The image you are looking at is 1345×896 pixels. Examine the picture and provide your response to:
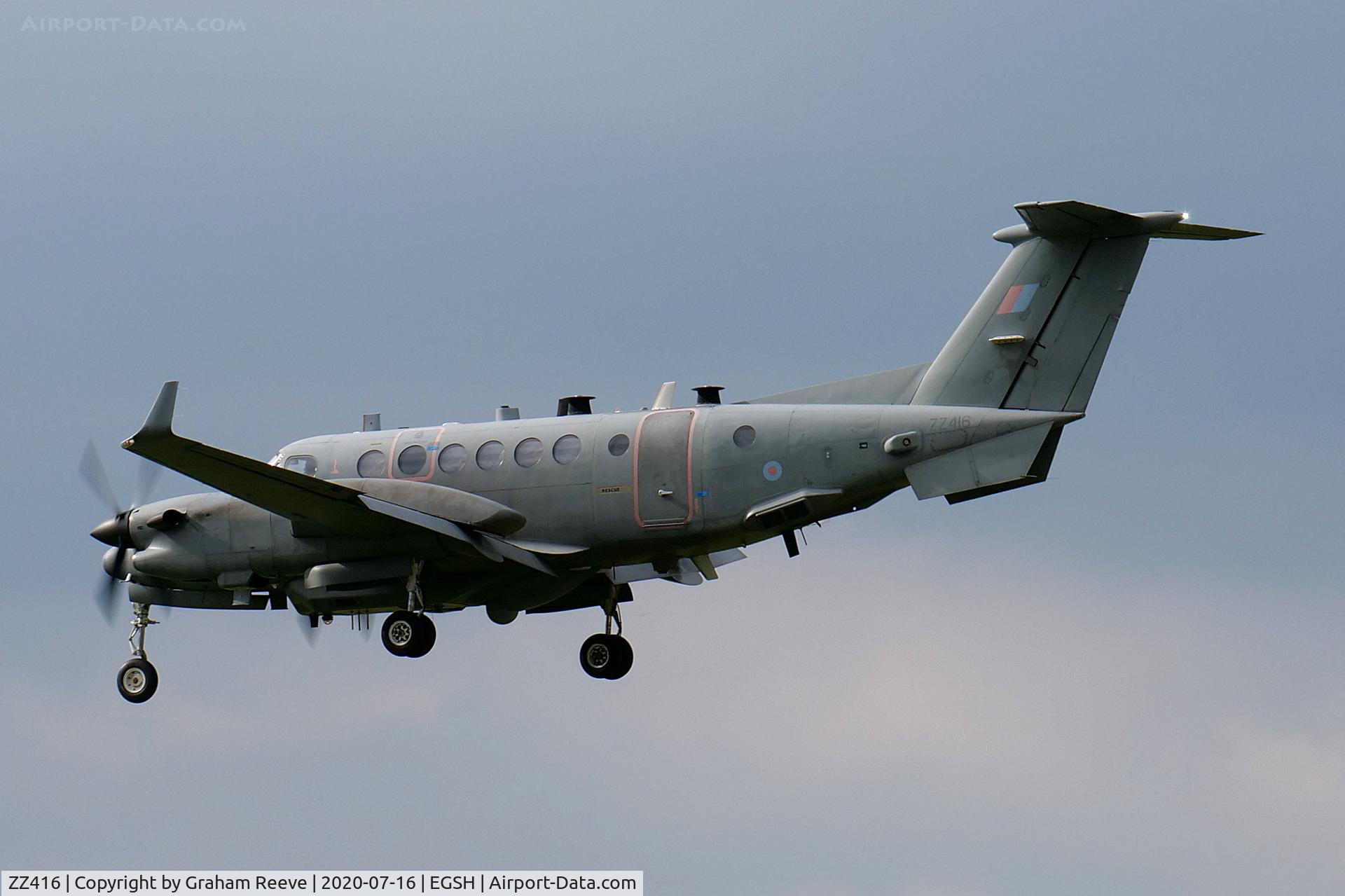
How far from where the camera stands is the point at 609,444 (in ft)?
137

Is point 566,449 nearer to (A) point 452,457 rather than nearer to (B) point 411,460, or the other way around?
(A) point 452,457

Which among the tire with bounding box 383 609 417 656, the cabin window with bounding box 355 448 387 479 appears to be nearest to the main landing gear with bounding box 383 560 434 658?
the tire with bounding box 383 609 417 656

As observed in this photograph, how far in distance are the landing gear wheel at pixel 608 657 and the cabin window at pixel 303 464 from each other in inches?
269

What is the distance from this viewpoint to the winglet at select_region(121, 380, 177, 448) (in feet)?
124

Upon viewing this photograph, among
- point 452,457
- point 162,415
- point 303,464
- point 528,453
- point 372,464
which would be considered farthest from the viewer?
point 303,464

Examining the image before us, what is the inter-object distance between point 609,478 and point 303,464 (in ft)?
24.0

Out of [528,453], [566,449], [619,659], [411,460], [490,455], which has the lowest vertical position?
[619,659]

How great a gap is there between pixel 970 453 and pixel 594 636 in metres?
10.2

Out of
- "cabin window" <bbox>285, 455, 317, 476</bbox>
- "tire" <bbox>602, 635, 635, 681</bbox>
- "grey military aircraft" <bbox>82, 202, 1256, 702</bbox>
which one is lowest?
"tire" <bbox>602, 635, 635, 681</bbox>

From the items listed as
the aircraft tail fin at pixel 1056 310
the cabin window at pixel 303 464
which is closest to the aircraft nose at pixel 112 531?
the cabin window at pixel 303 464

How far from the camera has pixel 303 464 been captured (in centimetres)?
4488

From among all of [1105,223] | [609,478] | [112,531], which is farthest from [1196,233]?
[112,531]

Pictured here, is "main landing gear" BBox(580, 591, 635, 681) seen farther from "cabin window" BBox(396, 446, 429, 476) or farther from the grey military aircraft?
"cabin window" BBox(396, 446, 429, 476)

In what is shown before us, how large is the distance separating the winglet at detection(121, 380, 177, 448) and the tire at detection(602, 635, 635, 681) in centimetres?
1147
